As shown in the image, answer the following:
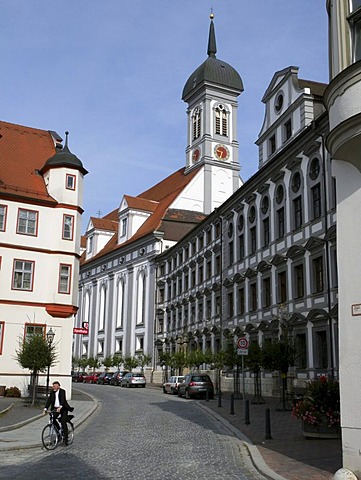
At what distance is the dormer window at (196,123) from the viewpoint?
75125mm

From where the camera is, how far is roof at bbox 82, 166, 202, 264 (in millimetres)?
67125

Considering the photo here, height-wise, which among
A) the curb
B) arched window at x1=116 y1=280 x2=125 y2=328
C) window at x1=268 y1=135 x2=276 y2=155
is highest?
window at x1=268 y1=135 x2=276 y2=155

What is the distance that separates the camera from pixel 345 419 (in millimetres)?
10297

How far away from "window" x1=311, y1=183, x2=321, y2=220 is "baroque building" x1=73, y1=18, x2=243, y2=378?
3396 cm

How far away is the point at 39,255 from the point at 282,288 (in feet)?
46.1

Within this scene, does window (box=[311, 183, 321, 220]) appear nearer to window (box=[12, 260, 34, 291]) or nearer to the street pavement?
the street pavement

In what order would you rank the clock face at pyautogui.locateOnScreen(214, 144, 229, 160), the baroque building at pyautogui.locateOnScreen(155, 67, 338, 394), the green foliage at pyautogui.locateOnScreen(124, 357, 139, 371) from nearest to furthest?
the baroque building at pyautogui.locateOnScreen(155, 67, 338, 394) → the green foliage at pyautogui.locateOnScreen(124, 357, 139, 371) → the clock face at pyautogui.locateOnScreen(214, 144, 229, 160)

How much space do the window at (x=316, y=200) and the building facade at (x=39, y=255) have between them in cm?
1383

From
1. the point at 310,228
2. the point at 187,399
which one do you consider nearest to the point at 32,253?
the point at 187,399

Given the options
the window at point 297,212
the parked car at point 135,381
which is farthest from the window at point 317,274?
the parked car at point 135,381

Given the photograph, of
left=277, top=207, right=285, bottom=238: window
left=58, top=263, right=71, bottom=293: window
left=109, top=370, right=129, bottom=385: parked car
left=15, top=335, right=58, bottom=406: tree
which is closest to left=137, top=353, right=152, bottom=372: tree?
left=109, top=370, right=129, bottom=385: parked car

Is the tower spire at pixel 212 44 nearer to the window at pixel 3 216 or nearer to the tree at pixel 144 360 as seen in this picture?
the tree at pixel 144 360

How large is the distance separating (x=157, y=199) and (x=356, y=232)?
67306mm

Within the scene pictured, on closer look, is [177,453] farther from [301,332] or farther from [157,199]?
[157,199]
